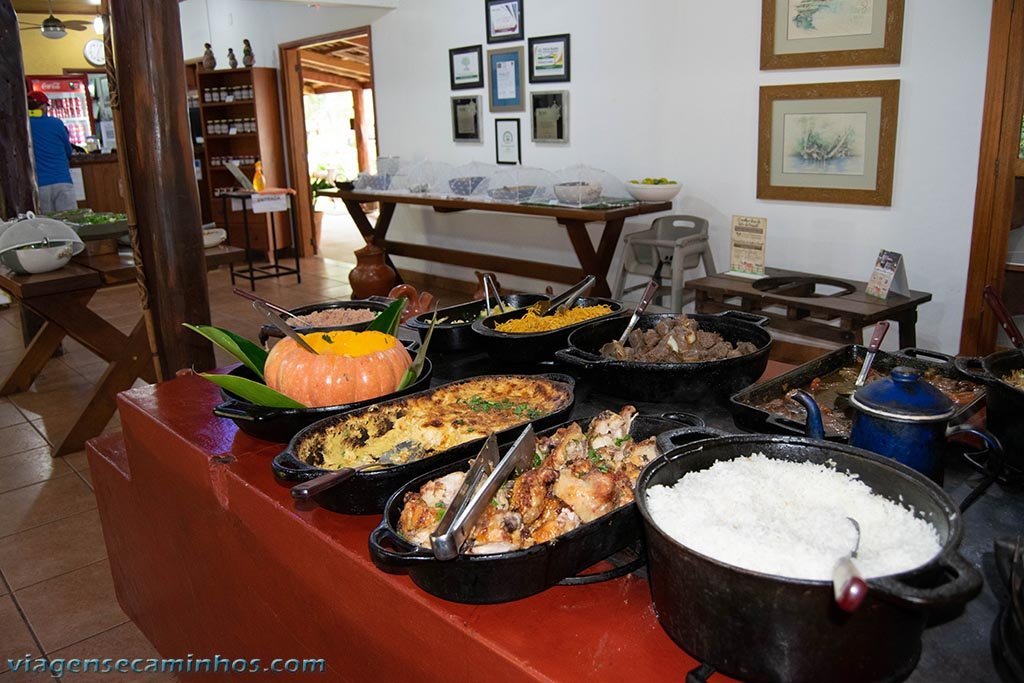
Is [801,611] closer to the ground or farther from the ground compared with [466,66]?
closer to the ground

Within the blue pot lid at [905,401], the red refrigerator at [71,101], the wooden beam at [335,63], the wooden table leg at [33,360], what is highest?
the wooden beam at [335,63]

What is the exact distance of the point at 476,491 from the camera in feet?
A: 3.33

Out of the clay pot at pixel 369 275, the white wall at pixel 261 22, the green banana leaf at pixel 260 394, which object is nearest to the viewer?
the green banana leaf at pixel 260 394

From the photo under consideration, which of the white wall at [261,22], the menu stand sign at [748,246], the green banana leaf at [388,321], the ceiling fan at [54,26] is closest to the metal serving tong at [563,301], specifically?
the green banana leaf at [388,321]

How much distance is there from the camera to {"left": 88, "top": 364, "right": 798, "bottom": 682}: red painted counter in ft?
2.98

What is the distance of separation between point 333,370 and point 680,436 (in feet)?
2.39

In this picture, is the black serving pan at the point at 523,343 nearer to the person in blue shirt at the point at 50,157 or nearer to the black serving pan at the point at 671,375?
the black serving pan at the point at 671,375

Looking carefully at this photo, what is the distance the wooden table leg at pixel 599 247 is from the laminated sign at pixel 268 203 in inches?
132

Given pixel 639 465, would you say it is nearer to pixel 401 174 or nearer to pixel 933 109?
pixel 933 109

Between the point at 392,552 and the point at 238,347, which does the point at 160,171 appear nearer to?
the point at 238,347

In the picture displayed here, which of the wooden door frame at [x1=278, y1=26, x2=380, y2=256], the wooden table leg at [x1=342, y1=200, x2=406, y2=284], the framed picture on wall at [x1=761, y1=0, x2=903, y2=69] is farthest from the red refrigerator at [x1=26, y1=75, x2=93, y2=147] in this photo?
the framed picture on wall at [x1=761, y1=0, x2=903, y2=69]

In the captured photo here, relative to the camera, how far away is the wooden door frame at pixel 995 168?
3102 millimetres

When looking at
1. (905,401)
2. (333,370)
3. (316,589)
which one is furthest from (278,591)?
(905,401)

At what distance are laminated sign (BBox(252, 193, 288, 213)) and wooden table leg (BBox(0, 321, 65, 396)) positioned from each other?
2782mm
